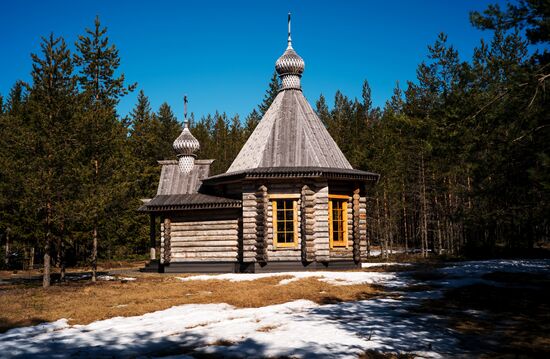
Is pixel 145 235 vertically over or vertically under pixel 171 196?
under

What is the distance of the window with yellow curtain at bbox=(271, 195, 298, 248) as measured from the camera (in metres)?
18.9

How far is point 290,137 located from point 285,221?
13.4 feet

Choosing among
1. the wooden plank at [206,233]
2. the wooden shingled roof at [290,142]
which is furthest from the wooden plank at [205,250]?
the wooden shingled roof at [290,142]

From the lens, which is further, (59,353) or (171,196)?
(171,196)

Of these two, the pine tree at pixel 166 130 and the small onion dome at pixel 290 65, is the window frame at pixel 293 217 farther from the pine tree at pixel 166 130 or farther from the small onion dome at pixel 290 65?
the pine tree at pixel 166 130

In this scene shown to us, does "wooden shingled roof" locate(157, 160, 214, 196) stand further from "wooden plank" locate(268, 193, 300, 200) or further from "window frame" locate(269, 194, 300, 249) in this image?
"window frame" locate(269, 194, 300, 249)

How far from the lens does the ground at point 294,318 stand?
6848 millimetres

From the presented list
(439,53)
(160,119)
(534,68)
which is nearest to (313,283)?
(534,68)

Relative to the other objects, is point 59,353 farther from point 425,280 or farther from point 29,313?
point 425,280

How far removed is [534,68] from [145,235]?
32174 mm

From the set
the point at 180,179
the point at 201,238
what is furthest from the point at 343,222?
the point at 180,179

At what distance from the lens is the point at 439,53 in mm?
32688

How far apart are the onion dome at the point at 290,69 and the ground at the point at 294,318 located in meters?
11.5

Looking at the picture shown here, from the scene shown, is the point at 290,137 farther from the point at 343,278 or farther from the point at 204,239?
the point at 343,278
